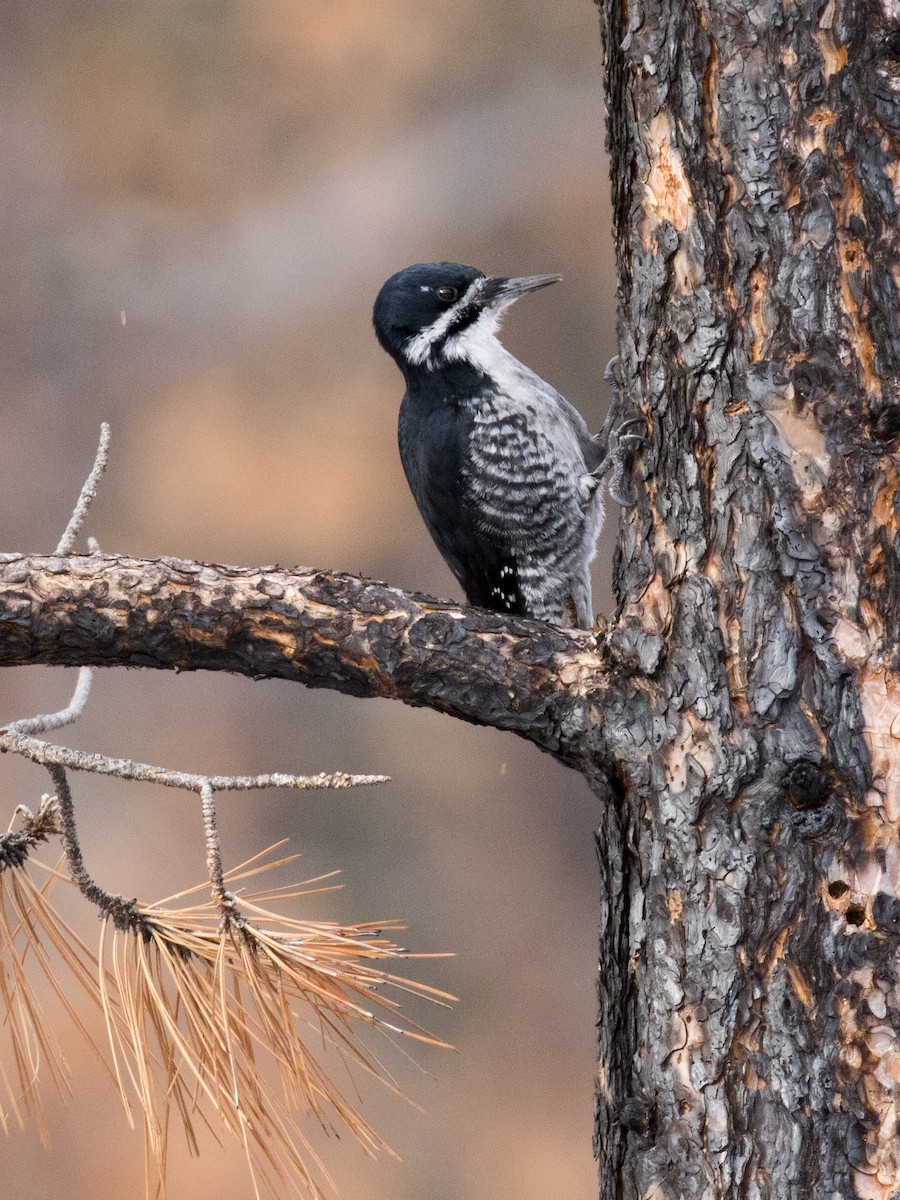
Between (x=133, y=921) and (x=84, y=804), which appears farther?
(x=84, y=804)

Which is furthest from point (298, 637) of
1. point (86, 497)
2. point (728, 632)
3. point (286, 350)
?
point (286, 350)

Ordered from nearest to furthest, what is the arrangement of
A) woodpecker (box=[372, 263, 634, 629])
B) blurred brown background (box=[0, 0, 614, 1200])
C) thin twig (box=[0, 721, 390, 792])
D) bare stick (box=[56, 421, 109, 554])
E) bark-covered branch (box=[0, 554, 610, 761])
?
thin twig (box=[0, 721, 390, 792]), bark-covered branch (box=[0, 554, 610, 761]), bare stick (box=[56, 421, 109, 554]), woodpecker (box=[372, 263, 634, 629]), blurred brown background (box=[0, 0, 614, 1200])

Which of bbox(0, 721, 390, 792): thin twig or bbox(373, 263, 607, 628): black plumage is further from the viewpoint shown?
bbox(373, 263, 607, 628): black plumage

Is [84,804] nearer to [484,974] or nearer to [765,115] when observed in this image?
[484,974]

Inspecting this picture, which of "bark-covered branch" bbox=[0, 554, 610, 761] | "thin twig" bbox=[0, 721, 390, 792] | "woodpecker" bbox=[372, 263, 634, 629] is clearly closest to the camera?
"thin twig" bbox=[0, 721, 390, 792]

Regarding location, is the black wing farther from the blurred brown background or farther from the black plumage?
the blurred brown background

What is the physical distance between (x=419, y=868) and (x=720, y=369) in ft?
10.1

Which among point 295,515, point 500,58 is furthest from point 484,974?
point 500,58

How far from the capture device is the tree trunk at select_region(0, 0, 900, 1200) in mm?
1070

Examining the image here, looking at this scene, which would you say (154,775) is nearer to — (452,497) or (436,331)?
(452,497)

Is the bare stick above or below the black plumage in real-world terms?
below

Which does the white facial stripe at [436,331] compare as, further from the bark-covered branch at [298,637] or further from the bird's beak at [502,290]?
the bark-covered branch at [298,637]

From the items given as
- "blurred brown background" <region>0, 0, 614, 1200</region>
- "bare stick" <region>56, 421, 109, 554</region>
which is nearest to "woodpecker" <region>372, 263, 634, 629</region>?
"bare stick" <region>56, 421, 109, 554</region>

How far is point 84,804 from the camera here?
396 centimetres
